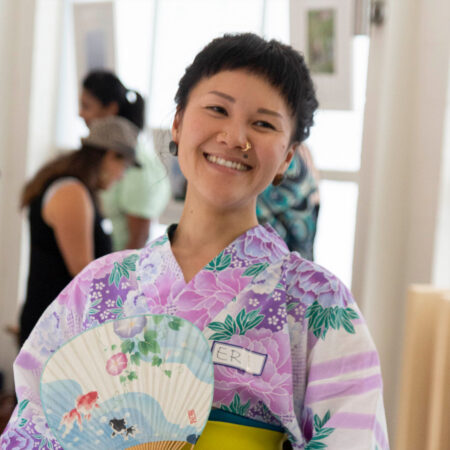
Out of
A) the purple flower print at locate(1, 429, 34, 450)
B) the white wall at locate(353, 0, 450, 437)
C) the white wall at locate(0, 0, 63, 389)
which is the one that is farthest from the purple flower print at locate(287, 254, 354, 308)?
the white wall at locate(0, 0, 63, 389)

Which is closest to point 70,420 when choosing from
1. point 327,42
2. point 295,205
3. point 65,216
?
point 295,205

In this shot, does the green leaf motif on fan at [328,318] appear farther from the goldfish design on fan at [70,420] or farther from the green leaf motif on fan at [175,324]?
the goldfish design on fan at [70,420]

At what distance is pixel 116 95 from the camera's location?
2.40m

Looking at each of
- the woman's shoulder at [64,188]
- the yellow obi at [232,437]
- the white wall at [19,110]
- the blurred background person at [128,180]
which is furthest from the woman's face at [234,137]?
the white wall at [19,110]

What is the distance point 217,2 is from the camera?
263cm

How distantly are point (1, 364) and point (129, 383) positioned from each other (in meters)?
2.50

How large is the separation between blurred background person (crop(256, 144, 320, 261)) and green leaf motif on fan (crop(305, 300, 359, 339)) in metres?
0.64

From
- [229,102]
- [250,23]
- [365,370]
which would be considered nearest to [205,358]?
[365,370]

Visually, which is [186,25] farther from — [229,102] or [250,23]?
[229,102]

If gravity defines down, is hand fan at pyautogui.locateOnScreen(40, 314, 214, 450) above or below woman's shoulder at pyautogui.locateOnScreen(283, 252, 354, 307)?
below

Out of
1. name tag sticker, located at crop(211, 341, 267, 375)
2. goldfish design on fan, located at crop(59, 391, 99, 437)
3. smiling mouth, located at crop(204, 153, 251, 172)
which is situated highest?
smiling mouth, located at crop(204, 153, 251, 172)

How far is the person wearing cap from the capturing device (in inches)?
78.2

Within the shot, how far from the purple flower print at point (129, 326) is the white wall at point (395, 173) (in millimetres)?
1136

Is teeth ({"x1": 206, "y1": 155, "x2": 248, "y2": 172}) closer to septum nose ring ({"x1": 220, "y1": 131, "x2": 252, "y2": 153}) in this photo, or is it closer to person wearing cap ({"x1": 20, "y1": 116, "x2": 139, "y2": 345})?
septum nose ring ({"x1": 220, "y1": 131, "x2": 252, "y2": 153})
